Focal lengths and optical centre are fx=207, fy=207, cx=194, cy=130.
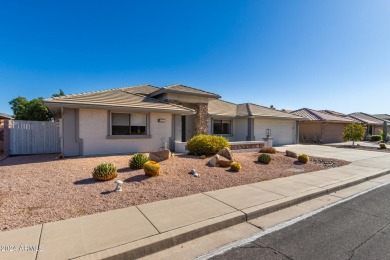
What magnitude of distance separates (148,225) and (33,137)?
12.6 meters

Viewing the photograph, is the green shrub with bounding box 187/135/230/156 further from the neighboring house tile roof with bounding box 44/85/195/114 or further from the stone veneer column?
the stone veneer column

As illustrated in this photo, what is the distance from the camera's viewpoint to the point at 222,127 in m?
20.2

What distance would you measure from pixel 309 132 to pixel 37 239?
97.4 ft

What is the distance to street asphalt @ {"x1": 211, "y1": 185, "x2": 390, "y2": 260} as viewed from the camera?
11.0ft

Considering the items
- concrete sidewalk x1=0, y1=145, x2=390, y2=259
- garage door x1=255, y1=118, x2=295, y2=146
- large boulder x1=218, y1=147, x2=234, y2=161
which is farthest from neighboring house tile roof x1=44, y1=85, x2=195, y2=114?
garage door x1=255, y1=118, x2=295, y2=146

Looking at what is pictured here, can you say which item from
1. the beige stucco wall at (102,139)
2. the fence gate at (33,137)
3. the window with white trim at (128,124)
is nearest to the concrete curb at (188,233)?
the beige stucco wall at (102,139)

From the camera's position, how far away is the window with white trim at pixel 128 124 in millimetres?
12016

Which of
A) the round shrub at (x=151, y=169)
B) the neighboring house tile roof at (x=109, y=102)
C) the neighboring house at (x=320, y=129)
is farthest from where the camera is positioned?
the neighboring house at (x=320, y=129)

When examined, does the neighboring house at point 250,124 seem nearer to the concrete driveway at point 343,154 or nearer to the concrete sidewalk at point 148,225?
the concrete driveway at point 343,154

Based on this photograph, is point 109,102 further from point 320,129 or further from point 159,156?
point 320,129

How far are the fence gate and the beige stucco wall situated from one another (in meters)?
3.83

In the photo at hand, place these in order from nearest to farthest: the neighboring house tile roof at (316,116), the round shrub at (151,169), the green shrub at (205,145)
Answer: the round shrub at (151,169) < the green shrub at (205,145) < the neighboring house tile roof at (316,116)

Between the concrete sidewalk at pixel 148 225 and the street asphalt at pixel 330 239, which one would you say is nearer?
the concrete sidewalk at pixel 148 225

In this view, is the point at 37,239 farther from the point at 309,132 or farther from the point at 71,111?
the point at 309,132
